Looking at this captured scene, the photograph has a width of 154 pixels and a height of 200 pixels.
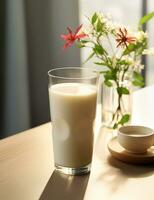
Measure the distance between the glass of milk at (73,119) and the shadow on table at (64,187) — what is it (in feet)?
Answer: 0.08

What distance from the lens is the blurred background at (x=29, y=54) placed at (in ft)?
6.88

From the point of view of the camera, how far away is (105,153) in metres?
1.02

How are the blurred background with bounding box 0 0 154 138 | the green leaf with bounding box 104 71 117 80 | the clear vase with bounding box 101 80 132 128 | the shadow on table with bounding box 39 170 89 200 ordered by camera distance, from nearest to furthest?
the shadow on table with bounding box 39 170 89 200 → the green leaf with bounding box 104 71 117 80 → the clear vase with bounding box 101 80 132 128 → the blurred background with bounding box 0 0 154 138

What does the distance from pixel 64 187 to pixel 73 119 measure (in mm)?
142

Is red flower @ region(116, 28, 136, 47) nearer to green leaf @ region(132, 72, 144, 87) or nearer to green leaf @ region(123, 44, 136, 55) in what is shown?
green leaf @ region(123, 44, 136, 55)

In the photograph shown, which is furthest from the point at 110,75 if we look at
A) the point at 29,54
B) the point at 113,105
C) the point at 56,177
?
the point at 29,54

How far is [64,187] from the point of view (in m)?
0.83

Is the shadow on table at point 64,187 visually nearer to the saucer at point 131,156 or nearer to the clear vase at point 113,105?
the saucer at point 131,156

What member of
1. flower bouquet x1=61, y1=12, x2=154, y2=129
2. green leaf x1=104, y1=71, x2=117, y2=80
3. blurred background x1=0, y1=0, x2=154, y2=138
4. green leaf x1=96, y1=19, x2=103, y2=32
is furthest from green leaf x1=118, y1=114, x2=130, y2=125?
blurred background x1=0, y1=0, x2=154, y2=138

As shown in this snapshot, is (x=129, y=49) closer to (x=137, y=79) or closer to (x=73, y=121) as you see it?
(x=137, y=79)

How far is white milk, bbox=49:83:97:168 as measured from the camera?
2.85ft

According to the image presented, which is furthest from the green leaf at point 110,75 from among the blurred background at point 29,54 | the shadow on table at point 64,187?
the blurred background at point 29,54

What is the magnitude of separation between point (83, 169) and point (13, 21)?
133 centimetres

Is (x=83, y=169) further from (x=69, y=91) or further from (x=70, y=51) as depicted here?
(x=70, y=51)
